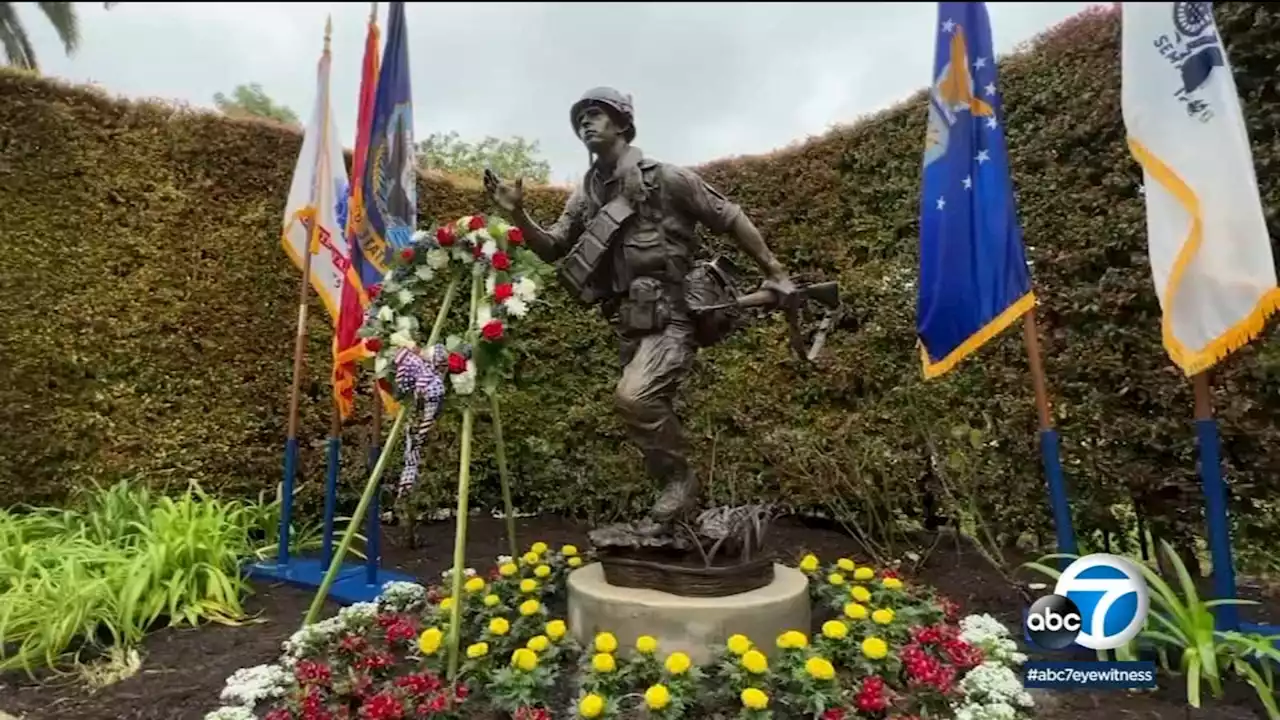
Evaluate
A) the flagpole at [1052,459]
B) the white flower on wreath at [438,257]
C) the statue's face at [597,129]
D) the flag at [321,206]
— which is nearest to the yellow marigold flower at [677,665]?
the flagpole at [1052,459]

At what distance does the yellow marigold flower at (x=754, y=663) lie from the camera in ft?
9.62

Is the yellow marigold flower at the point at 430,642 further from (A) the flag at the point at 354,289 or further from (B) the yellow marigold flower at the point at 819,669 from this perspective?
(A) the flag at the point at 354,289

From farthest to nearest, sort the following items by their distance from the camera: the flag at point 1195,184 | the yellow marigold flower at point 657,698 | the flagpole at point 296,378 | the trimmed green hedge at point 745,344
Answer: the flagpole at point 296,378 → the trimmed green hedge at point 745,344 → the flag at point 1195,184 → the yellow marigold flower at point 657,698

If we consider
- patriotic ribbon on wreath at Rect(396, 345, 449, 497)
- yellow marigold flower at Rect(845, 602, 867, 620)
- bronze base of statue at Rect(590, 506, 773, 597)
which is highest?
patriotic ribbon on wreath at Rect(396, 345, 449, 497)

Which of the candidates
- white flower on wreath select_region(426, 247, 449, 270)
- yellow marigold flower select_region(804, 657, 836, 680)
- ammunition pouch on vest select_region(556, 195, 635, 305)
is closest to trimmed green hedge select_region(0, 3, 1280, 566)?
yellow marigold flower select_region(804, 657, 836, 680)

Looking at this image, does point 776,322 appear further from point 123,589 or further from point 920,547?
point 123,589

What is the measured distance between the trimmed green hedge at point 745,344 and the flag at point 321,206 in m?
0.86

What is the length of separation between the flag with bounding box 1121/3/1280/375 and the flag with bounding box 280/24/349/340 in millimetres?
4460

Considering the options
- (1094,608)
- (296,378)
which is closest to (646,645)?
(1094,608)

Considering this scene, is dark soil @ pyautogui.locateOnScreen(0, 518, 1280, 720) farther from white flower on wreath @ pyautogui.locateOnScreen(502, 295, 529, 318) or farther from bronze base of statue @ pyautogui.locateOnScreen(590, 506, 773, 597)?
white flower on wreath @ pyautogui.locateOnScreen(502, 295, 529, 318)

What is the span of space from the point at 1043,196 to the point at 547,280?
362cm

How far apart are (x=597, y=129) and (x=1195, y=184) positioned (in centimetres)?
244

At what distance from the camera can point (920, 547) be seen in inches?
221

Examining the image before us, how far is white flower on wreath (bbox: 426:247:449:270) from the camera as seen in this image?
3.90 meters
